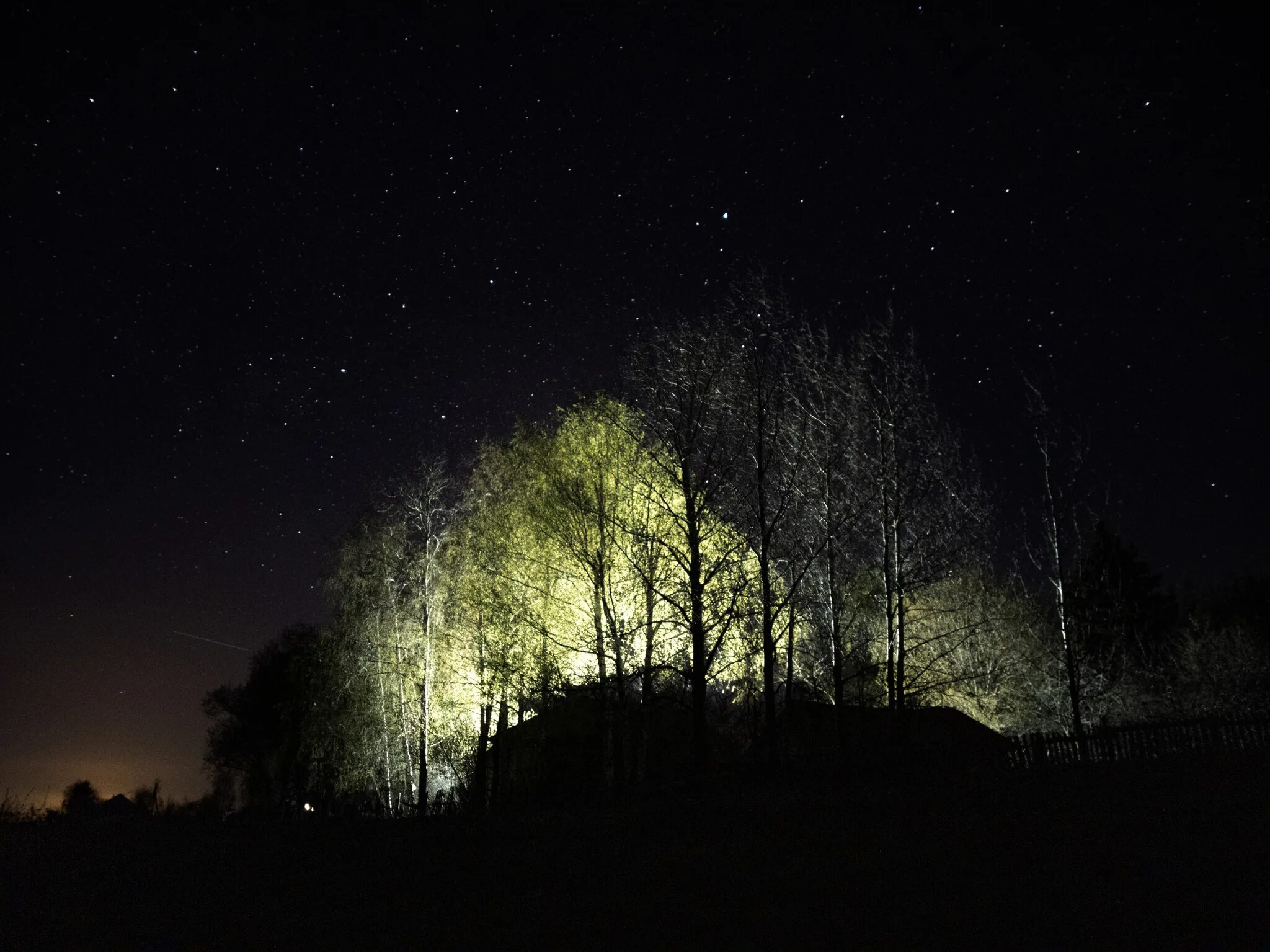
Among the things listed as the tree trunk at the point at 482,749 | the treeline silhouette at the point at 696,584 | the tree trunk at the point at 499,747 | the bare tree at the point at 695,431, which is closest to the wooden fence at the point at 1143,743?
the treeline silhouette at the point at 696,584

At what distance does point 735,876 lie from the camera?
8.50 m

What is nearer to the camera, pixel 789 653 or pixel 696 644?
pixel 696 644

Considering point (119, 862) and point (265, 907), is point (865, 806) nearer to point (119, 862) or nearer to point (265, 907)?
point (265, 907)

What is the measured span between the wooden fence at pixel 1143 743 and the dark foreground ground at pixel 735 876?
2985mm

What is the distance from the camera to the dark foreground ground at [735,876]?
702 cm

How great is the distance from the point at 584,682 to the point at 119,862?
9.87 meters

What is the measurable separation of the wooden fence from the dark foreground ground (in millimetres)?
2985

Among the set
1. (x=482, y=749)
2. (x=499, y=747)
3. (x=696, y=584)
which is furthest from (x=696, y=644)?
(x=499, y=747)

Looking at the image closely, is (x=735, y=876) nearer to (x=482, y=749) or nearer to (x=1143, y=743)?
(x=1143, y=743)

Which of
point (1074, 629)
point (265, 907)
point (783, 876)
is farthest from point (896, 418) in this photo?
point (265, 907)

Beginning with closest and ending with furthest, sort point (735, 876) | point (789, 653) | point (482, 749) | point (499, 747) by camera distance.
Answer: point (735, 876) < point (789, 653) < point (482, 749) < point (499, 747)

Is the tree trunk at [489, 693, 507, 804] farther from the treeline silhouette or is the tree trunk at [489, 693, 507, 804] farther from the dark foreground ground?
the dark foreground ground

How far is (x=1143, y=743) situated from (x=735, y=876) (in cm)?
1252

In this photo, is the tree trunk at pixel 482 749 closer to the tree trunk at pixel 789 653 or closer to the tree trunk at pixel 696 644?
the tree trunk at pixel 696 644
